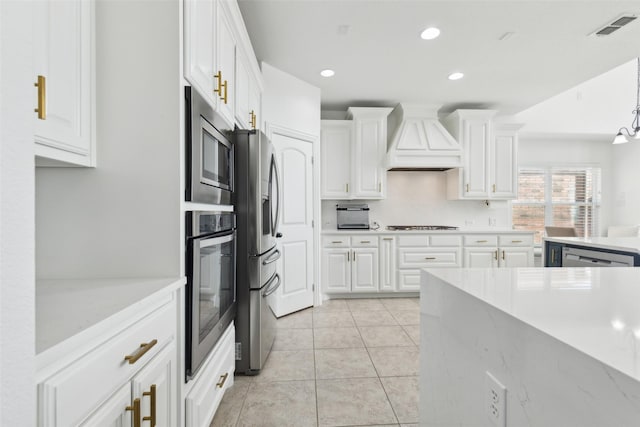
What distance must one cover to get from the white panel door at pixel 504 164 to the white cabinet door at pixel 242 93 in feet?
11.7

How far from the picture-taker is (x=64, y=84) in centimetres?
99

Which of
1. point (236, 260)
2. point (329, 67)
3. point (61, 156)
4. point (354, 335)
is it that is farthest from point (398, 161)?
point (61, 156)

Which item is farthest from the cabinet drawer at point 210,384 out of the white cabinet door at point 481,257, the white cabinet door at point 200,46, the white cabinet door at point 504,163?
the white cabinet door at point 504,163

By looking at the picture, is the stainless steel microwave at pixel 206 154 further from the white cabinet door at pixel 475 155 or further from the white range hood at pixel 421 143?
the white cabinet door at pixel 475 155

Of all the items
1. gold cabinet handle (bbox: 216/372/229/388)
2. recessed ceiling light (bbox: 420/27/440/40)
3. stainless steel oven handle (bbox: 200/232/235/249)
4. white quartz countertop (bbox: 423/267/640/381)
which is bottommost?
gold cabinet handle (bbox: 216/372/229/388)

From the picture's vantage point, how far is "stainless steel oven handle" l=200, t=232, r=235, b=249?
4.44ft

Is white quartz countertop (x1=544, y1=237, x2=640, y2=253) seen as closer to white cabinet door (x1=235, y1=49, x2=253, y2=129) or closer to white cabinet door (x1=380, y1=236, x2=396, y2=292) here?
white cabinet door (x1=380, y1=236, x2=396, y2=292)

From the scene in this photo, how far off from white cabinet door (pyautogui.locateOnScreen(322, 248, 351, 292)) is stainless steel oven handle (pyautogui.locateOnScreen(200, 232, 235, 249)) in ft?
7.40

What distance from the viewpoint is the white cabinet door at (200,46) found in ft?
4.02

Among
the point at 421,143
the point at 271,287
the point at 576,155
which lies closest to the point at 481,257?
the point at 421,143

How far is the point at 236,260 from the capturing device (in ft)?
6.63

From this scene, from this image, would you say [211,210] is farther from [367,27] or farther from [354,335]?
[367,27]

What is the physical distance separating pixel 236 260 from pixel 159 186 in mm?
941

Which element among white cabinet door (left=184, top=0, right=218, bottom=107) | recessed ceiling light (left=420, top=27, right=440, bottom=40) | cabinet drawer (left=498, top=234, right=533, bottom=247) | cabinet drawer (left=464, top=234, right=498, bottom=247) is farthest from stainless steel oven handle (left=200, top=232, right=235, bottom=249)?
cabinet drawer (left=498, top=234, right=533, bottom=247)
